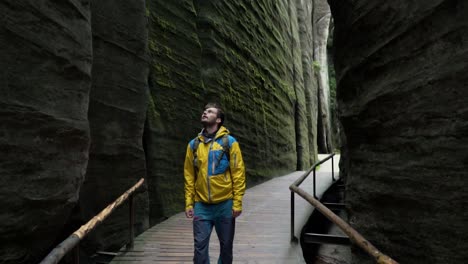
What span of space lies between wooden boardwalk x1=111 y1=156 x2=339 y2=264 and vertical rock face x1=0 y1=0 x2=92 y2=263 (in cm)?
145

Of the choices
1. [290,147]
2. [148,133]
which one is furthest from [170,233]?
[290,147]

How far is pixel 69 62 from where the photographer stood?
359 centimetres

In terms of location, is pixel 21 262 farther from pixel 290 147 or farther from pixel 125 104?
pixel 290 147

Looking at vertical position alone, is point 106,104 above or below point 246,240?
above

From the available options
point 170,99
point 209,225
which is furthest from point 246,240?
point 170,99

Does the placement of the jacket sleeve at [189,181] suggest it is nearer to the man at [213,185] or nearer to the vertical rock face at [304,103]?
the man at [213,185]

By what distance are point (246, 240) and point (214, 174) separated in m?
2.71

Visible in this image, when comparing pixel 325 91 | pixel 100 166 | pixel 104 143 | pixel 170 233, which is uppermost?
pixel 325 91

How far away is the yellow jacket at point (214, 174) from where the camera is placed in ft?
10.5

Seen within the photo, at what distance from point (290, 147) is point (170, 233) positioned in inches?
A: 507

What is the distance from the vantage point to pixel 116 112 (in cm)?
555

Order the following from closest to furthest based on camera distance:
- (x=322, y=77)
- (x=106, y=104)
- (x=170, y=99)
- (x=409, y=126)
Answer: (x=409, y=126)
(x=106, y=104)
(x=170, y=99)
(x=322, y=77)

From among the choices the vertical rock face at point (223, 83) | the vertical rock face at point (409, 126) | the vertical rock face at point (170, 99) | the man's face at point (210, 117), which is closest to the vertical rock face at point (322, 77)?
the vertical rock face at point (223, 83)

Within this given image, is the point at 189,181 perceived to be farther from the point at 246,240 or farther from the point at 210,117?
the point at 246,240
